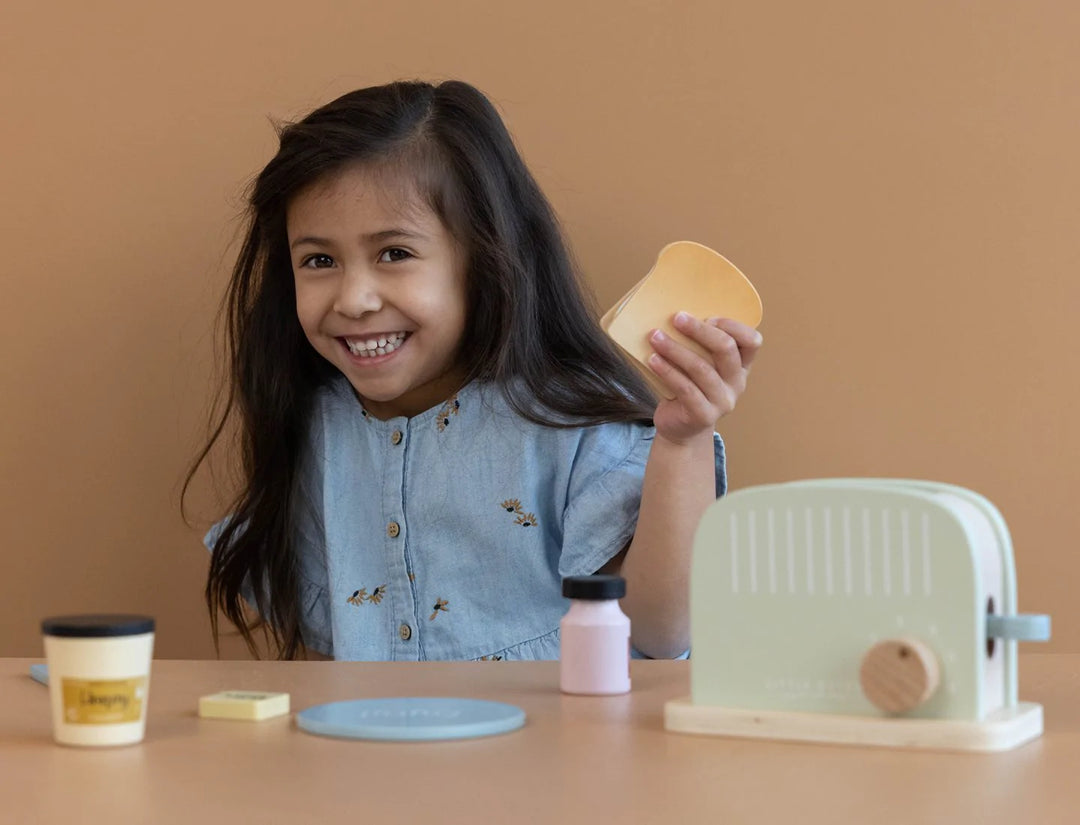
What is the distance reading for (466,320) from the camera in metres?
1.52

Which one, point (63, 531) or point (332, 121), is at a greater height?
point (332, 121)

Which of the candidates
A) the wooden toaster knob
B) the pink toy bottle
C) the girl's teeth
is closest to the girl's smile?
the girl's teeth

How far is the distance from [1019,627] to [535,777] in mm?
271

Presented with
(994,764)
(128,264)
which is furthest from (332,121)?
(994,764)

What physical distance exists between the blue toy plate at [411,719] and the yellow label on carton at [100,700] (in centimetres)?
10

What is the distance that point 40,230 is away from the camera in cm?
170

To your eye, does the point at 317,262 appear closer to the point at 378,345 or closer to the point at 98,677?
the point at 378,345

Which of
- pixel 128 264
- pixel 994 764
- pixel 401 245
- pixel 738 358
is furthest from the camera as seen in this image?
pixel 128 264

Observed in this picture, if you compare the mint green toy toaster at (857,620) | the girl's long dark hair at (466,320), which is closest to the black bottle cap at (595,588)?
the mint green toy toaster at (857,620)

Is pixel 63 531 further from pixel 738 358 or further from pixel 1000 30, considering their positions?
pixel 1000 30

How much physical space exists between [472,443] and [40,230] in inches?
25.6

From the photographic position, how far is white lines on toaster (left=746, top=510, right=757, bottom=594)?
0.75 meters

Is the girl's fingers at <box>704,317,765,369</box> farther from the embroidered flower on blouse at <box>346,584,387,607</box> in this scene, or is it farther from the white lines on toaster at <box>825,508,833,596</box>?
the embroidered flower on blouse at <box>346,584,387,607</box>

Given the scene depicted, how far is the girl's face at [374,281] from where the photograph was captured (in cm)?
144
